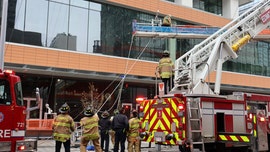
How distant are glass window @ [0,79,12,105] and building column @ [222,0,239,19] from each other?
2932 cm

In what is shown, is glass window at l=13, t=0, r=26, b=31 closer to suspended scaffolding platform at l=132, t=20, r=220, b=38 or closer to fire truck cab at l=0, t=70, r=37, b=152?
suspended scaffolding platform at l=132, t=20, r=220, b=38

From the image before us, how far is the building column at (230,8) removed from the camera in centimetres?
3275

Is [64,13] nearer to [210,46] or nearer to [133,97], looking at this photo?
[133,97]

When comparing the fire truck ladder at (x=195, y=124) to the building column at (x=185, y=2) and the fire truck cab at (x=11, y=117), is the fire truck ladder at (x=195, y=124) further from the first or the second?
the building column at (x=185, y=2)

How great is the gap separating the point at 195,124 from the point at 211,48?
3.43 meters

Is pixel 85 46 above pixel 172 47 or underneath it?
underneath

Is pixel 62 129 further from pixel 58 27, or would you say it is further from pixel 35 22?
pixel 58 27

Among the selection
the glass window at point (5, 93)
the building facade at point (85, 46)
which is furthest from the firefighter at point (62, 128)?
the building facade at point (85, 46)

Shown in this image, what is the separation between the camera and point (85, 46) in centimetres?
2206

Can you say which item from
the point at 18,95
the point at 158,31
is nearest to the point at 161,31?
the point at 158,31

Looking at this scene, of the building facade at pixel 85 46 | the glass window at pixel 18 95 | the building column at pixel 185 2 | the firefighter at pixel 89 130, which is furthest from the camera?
the building column at pixel 185 2

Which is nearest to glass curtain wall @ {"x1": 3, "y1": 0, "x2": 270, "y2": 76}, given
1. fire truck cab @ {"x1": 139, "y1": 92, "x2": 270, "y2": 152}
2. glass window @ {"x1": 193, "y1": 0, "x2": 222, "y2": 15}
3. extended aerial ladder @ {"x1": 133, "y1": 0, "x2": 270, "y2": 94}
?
glass window @ {"x1": 193, "y1": 0, "x2": 222, "y2": 15}

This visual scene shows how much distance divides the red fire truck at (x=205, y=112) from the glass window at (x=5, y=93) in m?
4.31

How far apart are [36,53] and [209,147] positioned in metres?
13.2
